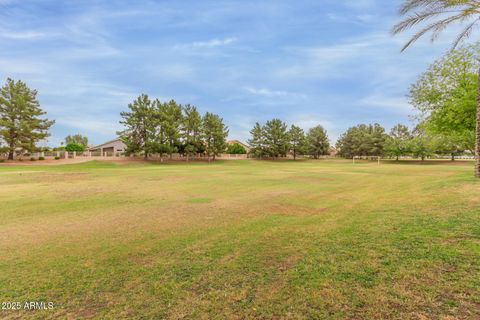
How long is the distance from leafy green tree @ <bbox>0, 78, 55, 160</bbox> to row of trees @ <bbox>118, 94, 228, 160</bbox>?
14.3 metres

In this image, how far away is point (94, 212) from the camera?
29.2 feet

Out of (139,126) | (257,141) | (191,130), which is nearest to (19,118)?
(139,126)

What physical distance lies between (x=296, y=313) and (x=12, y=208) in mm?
11187

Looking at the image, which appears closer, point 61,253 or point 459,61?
point 61,253

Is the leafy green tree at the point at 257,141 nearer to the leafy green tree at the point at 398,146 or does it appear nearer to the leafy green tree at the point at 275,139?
the leafy green tree at the point at 275,139

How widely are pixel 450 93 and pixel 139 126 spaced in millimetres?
50872

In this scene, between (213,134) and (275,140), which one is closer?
(213,134)

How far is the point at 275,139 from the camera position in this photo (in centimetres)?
7044

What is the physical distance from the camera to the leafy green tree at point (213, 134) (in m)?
60.0

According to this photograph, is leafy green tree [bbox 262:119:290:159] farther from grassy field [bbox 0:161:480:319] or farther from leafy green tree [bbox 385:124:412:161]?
grassy field [bbox 0:161:480:319]

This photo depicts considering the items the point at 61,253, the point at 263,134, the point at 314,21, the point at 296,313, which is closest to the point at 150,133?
the point at 263,134

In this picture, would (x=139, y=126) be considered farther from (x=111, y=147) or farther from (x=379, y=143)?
Answer: (x=379, y=143)

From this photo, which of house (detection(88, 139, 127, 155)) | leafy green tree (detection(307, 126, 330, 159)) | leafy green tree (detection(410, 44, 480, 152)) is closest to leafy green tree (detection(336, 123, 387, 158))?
leafy green tree (detection(307, 126, 330, 159))

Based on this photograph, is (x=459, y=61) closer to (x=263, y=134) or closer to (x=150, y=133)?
(x=150, y=133)
